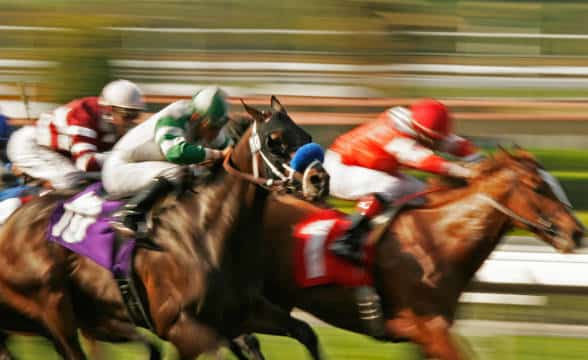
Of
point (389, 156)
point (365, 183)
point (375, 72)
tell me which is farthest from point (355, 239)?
point (375, 72)

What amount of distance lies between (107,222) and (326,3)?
8.18m

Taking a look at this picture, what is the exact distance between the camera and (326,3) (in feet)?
44.9

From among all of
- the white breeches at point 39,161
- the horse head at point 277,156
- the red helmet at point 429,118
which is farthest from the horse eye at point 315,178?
the white breeches at point 39,161

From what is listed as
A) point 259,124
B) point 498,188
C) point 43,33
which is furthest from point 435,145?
point 43,33

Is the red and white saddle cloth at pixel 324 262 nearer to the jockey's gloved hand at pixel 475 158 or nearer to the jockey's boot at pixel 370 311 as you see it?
the jockey's boot at pixel 370 311

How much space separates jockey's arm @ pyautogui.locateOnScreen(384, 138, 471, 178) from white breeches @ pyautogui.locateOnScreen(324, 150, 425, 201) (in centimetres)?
23

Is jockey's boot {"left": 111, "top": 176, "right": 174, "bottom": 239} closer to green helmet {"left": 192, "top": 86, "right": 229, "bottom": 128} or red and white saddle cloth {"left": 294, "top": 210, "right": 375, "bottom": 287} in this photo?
green helmet {"left": 192, "top": 86, "right": 229, "bottom": 128}

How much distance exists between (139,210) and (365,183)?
1548 mm

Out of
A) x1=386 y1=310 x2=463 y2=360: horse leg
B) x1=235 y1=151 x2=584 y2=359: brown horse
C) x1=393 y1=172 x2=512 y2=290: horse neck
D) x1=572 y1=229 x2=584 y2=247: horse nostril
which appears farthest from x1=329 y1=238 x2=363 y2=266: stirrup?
x1=572 y1=229 x2=584 y2=247: horse nostril

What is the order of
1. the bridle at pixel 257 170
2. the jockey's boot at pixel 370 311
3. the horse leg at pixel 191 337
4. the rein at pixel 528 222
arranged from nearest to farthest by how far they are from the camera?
the bridle at pixel 257 170, the horse leg at pixel 191 337, the rein at pixel 528 222, the jockey's boot at pixel 370 311

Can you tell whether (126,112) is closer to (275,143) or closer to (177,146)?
(177,146)

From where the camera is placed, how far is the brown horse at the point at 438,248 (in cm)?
619

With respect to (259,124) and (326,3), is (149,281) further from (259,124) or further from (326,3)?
(326,3)

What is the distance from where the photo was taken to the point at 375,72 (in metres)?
13.7
